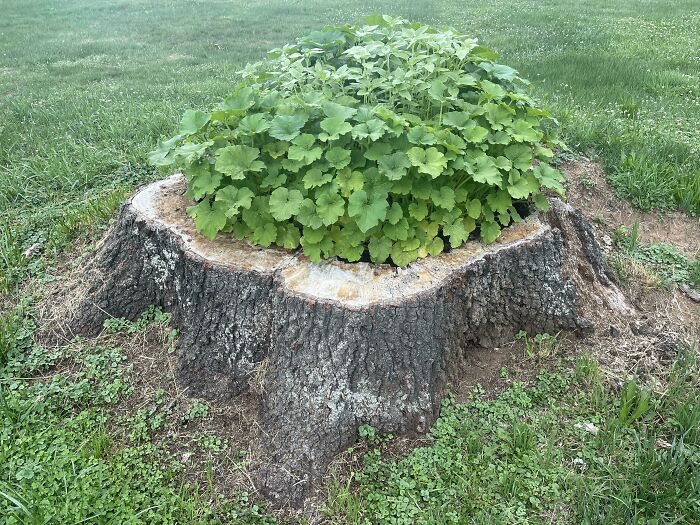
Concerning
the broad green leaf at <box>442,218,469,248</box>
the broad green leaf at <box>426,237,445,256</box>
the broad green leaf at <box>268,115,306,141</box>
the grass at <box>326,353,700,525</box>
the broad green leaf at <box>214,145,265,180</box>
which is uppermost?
the broad green leaf at <box>268,115,306,141</box>

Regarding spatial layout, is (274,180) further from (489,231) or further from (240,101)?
(489,231)

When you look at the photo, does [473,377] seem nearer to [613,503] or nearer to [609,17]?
[613,503]

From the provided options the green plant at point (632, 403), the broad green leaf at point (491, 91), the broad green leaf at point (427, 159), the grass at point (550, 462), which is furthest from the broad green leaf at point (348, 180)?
the green plant at point (632, 403)

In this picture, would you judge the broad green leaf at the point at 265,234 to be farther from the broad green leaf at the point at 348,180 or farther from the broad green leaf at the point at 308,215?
the broad green leaf at the point at 348,180

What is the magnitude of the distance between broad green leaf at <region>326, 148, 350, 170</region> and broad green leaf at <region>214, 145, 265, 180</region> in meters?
0.31

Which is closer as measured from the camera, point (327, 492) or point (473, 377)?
point (327, 492)

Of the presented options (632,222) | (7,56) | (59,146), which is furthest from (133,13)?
(632,222)

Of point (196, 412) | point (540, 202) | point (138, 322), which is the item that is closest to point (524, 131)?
point (540, 202)

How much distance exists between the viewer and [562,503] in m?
2.36

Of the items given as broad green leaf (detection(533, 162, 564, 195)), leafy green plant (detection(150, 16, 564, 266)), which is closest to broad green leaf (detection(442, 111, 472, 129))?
leafy green plant (detection(150, 16, 564, 266))

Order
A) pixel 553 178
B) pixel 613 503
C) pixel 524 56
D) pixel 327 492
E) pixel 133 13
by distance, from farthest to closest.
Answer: pixel 133 13 → pixel 524 56 → pixel 553 178 → pixel 327 492 → pixel 613 503

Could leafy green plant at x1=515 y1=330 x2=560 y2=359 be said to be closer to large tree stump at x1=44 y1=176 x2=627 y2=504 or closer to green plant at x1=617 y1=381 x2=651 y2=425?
large tree stump at x1=44 y1=176 x2=627 y2=504

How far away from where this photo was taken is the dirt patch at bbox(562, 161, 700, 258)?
4.10 metres

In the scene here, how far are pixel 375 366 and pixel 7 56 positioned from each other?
898 cm
